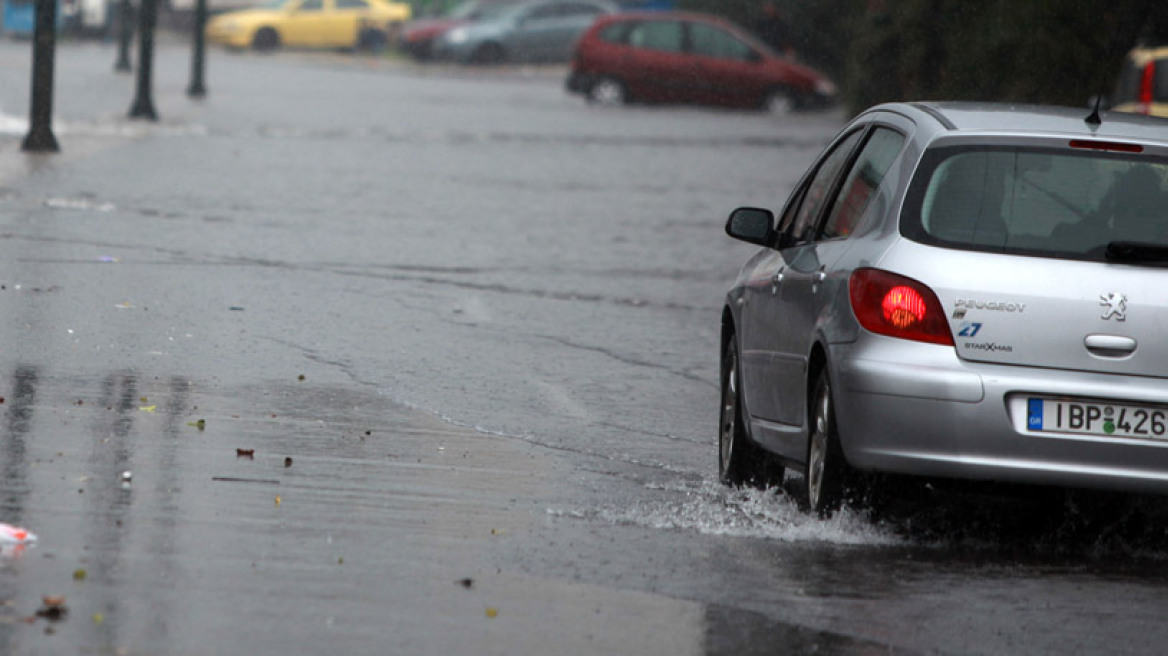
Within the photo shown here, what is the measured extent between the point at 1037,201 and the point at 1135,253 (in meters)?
0.35

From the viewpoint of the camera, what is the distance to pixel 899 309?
711cm

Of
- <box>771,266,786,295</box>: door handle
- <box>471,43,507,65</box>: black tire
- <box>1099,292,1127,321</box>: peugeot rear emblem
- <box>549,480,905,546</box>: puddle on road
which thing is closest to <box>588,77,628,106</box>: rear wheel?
<box>471,43,507,65</box>: black tire

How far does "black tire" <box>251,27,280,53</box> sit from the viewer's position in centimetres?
5969

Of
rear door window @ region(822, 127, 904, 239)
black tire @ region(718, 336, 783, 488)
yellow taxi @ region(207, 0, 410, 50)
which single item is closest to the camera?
rear door window @ region(822, 127, 904, 239)

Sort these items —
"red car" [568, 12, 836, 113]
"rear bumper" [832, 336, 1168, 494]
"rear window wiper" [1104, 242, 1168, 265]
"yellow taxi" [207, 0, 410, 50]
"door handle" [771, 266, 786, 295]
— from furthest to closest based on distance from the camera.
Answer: "yellow taxi" [207, 0, 410, 50] → "red car" [568, 12, 836, 113] → "door handle" [771, 266, 786, 295] → "rear window wiper" [1104, 242, 1168, 265] → "rear bumper" [832, 336, 1168, 494]

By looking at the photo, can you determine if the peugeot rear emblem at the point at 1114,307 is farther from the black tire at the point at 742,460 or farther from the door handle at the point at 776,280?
the black tire at the point at 742,460

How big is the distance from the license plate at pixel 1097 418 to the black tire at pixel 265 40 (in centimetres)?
5396

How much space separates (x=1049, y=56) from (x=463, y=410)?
13.0 m

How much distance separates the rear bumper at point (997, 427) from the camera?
6984 mm

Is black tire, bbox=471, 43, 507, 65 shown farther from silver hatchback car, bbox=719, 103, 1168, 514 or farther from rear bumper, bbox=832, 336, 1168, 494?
rear bumper, bbox=832, 336, 1168, 494

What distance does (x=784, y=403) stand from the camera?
7938 millimetres

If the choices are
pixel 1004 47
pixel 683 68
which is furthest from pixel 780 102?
pixel 1004 47

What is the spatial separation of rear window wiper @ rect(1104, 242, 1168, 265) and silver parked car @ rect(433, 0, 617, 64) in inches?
1906

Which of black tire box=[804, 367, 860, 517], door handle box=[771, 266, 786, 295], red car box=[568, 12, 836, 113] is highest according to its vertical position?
door handle box=[771, 266, 786, 295]
